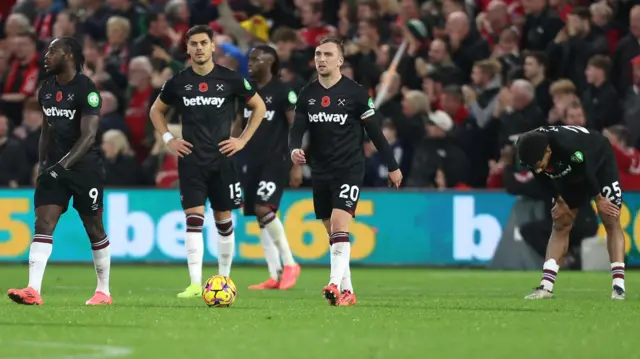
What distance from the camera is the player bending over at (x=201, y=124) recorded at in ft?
43.9

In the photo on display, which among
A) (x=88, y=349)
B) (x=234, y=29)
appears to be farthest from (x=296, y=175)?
(x=88, y=349)

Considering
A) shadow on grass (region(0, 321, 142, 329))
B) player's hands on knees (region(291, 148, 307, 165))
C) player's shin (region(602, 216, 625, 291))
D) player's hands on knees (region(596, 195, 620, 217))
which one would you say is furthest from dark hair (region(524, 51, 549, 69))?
shadow on grass (region(0, 321, 142, 329))

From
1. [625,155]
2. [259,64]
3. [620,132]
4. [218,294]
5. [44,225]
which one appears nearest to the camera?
[218,294]

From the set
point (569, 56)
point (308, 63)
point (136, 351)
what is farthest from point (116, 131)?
point (136, 351)

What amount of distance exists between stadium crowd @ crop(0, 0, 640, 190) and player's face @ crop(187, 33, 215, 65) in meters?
4.57

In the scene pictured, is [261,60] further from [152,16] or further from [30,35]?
[30,35]

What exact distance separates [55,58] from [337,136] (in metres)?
2.66

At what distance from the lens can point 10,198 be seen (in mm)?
20984

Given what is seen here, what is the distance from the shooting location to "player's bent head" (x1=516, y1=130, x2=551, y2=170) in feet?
41.2

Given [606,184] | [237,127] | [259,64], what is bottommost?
[606,184]

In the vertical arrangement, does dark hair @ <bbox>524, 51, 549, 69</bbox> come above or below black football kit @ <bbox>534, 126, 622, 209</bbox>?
above

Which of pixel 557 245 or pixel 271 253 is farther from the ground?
pixel 557 245

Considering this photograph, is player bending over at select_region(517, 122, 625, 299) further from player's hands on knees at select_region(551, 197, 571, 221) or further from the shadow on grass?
the shadow on grass

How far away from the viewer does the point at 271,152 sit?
617 inches
